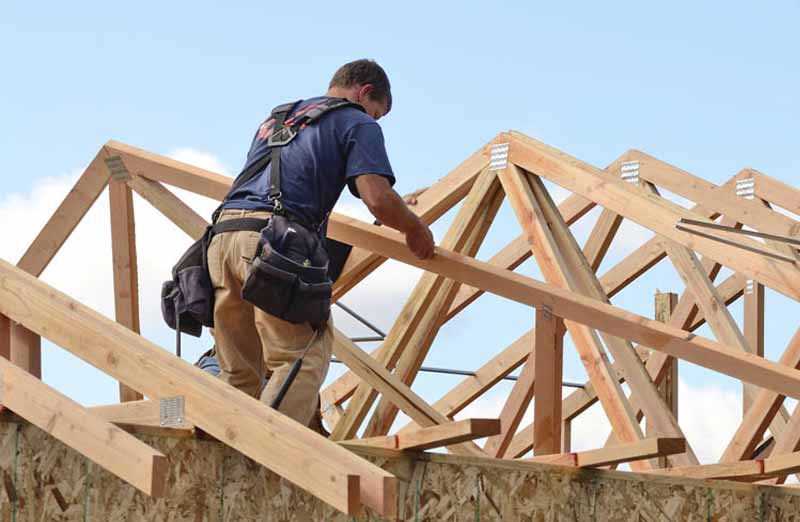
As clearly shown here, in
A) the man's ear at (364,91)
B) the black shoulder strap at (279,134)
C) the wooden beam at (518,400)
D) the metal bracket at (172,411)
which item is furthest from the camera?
the wooden beam at (518,400)

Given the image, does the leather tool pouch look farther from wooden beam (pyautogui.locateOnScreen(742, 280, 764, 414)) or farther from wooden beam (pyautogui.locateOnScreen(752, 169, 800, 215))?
wooden beam (pyautogui.locateOnScreen(742, 280, 764, 414))

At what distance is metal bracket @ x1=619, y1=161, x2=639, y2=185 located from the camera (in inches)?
360

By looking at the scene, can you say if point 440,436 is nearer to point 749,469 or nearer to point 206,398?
point 206,398

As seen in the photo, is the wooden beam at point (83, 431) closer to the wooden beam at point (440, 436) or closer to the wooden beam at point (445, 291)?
the wooden beam at point (440, 436)

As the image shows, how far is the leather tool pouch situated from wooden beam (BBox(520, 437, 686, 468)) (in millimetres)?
979

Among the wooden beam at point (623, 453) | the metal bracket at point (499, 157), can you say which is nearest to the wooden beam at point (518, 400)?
the metal bracket at point (499, 157)

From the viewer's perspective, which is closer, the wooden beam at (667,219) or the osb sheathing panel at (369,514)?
the osb sheathing panel at (369,514)

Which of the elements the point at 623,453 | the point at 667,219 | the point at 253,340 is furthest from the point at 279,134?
the point at 667,219

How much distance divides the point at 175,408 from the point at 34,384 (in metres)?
0.39

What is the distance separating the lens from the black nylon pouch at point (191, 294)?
5.23 metres

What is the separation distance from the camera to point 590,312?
18.9ft

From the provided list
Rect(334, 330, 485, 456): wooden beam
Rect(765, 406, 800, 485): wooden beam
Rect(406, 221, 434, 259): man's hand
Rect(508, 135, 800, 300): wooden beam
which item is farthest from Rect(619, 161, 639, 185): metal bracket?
Rect(406, 221, 434, 259): man's hand

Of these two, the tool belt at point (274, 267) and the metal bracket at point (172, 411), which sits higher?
the tool belt at point (274, 267)

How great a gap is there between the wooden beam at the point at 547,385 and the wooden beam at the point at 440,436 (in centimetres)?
122
